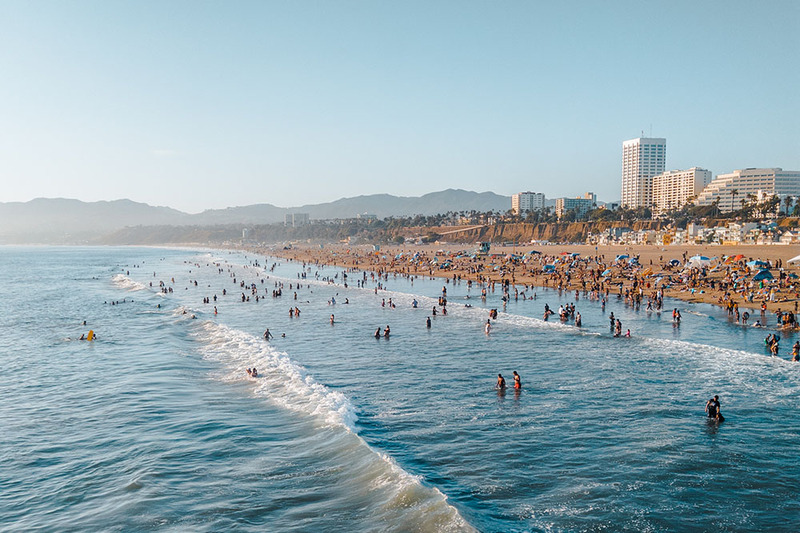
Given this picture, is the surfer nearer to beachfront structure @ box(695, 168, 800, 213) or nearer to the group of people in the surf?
the group of people in the surf

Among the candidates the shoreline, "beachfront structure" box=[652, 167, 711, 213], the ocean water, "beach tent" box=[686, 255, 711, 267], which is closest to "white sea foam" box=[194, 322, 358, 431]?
the ocean water

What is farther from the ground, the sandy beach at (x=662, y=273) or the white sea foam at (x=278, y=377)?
the sandy beach at (x=662, y=273)

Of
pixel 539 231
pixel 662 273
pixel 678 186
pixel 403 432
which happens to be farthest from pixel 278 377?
pixel 678 186

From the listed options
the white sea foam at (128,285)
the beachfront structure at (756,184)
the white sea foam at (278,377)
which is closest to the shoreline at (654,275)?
the white sea foam at (278,377)

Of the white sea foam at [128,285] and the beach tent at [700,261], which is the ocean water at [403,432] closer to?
the beach tent at [700,261]

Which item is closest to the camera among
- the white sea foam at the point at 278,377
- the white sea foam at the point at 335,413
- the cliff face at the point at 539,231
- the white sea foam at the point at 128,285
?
the white sea foam at the point at 335,413

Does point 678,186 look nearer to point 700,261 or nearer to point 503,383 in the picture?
→ point 700,261
